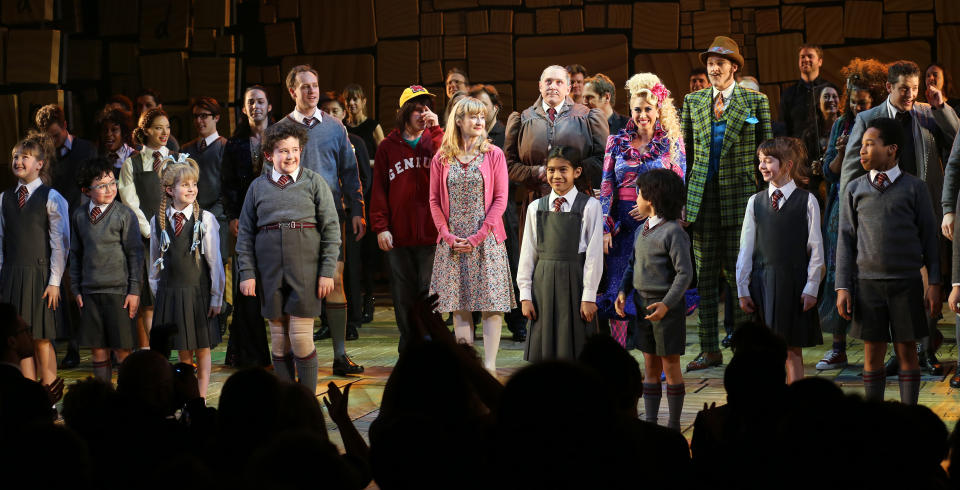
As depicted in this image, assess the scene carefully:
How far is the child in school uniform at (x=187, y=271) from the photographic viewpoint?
16.2 feet

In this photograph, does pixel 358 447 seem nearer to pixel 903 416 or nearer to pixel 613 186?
pixel 903 416

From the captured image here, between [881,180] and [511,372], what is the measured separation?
5.53 ft

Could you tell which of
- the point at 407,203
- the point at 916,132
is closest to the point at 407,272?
the point at 407,203

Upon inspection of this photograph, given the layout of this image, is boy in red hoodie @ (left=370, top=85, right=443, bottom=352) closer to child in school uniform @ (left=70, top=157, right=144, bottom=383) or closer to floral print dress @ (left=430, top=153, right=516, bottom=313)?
floral print dress @ (left=430, top=153, right=516, bottom=313)

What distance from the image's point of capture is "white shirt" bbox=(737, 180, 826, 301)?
4.43 m

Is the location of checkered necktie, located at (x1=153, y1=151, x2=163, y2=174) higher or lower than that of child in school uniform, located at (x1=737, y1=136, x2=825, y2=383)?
higher

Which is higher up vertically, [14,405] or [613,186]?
[613,186]

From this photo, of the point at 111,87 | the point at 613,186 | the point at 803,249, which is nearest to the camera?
the point at 803,249

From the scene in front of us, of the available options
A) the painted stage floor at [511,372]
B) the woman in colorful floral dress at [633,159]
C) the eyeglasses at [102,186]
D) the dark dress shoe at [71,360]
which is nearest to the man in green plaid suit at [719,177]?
the woman in colorful floral dress at [633,159]

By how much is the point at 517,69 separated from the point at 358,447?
22.2 ft

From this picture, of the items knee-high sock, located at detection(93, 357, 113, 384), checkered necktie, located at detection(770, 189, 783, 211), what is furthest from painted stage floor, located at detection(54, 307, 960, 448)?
checkered necktie, located at detection(770, 189, 783, 211)

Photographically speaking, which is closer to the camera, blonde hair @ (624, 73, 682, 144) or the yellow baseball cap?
blonde hair @ (624, 73, 682, 144)

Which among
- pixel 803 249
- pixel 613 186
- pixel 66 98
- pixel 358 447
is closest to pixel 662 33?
pixel 613 186

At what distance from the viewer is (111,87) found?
9.24m
